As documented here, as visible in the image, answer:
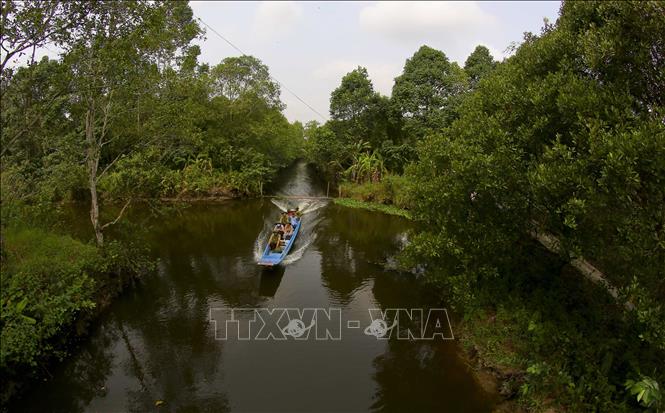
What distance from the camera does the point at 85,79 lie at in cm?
1215

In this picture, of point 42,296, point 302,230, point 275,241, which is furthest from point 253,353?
point 302,230

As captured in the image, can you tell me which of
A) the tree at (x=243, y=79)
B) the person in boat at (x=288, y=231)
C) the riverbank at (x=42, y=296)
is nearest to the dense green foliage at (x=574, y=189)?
the riverbank at (x=42, y=296)

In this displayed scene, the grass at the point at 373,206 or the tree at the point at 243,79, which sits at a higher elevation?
the tree at the point at 243,79

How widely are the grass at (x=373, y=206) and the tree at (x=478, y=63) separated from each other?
1080cm

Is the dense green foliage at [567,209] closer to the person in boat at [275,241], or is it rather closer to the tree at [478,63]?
the person in boat at [275,241]

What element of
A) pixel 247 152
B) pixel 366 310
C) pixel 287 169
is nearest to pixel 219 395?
pixel 366 310

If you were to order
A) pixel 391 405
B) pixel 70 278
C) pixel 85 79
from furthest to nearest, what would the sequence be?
pixel 85 79 < pixel 70 278 < pixel 391 405

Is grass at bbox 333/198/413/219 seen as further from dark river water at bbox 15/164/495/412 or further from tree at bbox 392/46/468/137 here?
dark river water at bbox 15/164/495/412

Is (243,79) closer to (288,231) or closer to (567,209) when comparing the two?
(288,231)

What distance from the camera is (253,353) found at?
38.3 ft

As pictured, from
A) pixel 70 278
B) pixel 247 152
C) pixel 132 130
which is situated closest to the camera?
pixel 70 278

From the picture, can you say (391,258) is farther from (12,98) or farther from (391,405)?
(12,98)

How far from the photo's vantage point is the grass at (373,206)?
1138 inches

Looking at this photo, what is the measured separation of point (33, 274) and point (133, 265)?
5.03 meters
